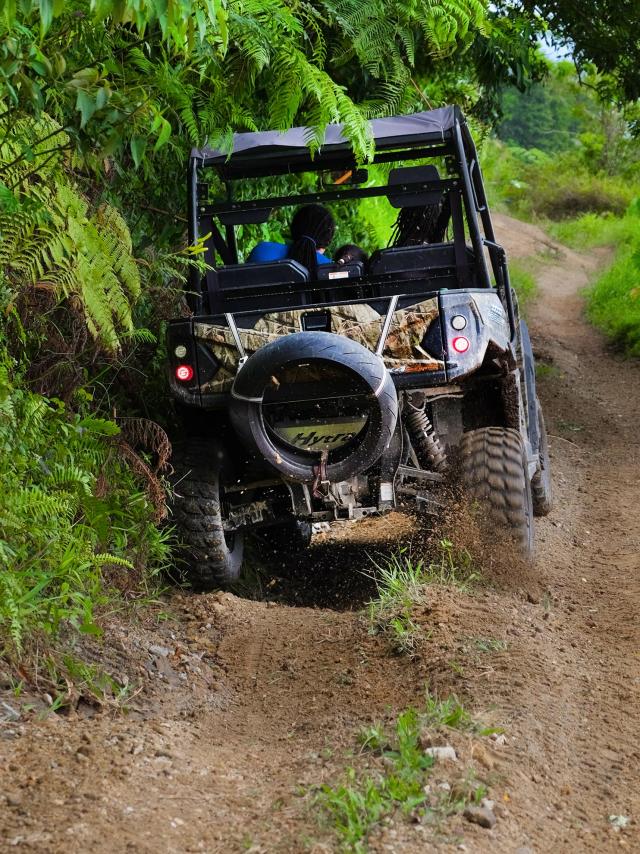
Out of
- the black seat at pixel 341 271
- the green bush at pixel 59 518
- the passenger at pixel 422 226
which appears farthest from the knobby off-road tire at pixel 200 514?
the passenger at pixel 422 226

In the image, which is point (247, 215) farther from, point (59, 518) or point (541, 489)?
point (541, 489)

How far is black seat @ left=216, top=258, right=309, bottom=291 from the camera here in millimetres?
6008

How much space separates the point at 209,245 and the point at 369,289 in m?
1.01

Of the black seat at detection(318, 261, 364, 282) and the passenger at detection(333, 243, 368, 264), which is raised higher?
the passenger at detection(333, 243, 368, 264)

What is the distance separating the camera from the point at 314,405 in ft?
17.5

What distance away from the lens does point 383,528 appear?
24.5ft

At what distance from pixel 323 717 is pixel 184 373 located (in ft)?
6.78

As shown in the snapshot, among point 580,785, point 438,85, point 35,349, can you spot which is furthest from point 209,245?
point 438,85

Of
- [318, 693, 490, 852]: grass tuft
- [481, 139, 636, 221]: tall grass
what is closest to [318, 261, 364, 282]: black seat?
[318, 693, 490, 852]: grass tuft

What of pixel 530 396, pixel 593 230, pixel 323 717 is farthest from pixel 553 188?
pixel 323 717

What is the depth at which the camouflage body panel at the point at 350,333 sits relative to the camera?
5.34m

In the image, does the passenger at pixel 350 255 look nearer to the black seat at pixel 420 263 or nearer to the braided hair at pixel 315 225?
the braided hair at pixel 315 225

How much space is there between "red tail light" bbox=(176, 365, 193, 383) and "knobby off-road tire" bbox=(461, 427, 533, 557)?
1.46 m

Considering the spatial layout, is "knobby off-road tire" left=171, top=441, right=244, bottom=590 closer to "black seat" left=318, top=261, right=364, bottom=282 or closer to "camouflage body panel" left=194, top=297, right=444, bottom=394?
"camouflage body panel" left=194, top=297, right=444, bottom=394
